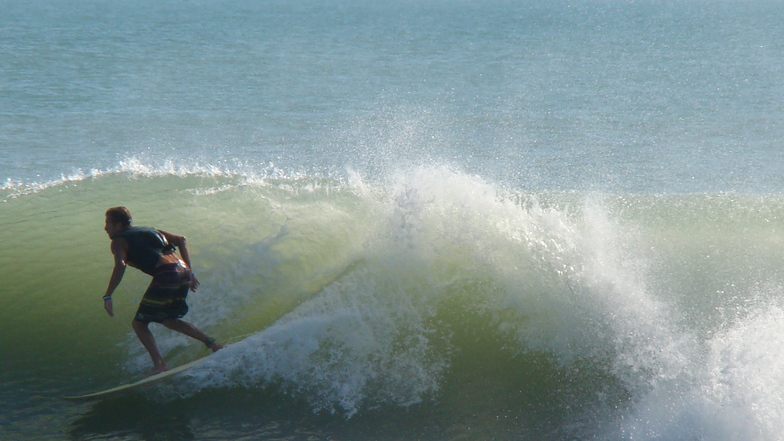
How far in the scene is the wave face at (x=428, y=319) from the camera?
15.4 feet

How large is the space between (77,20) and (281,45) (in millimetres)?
11566

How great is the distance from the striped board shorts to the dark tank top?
8 cm

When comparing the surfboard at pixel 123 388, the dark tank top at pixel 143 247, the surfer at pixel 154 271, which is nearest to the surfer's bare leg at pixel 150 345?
the surfer at pixel 154 271

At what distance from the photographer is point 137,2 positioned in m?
45.2

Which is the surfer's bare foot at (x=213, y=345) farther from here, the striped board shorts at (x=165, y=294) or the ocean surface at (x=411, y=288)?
the striped board shorts at (x=165, y=294)

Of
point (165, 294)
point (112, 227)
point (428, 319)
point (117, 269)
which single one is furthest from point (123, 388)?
point (428, 319)

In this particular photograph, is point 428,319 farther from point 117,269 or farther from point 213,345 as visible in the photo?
point 117,269

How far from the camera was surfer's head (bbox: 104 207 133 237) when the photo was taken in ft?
15.6

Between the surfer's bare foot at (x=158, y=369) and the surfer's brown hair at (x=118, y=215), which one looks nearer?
the surfer's brown hair at (x=118, y=215)

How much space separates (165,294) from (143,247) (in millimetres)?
380

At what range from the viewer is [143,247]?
4.82 m

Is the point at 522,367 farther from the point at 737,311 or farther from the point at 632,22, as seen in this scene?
the point at 632,22

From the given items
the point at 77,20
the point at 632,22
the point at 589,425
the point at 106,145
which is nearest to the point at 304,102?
the point at 106,145

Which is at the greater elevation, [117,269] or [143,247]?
[143,247]
